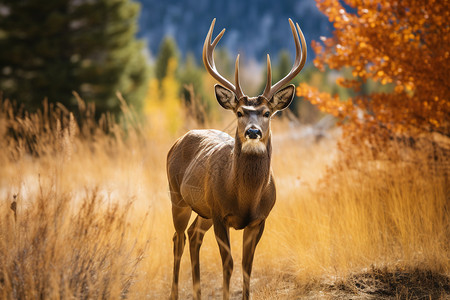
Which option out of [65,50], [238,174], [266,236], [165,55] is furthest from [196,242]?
[165,55]

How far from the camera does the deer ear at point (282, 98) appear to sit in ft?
11.9

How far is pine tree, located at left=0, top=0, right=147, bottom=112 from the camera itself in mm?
14383

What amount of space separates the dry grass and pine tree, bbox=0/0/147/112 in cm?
849

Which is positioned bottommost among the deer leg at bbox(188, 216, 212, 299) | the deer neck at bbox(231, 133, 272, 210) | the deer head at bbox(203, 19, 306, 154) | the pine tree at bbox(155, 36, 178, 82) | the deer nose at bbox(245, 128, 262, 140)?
the deer leg at bbox(188, 216, 212, 299)

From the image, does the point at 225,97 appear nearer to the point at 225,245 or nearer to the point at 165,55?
the point at 225,245

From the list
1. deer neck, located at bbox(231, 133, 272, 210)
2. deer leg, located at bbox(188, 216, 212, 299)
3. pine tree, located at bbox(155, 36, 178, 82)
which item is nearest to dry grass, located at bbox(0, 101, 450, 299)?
deer leg, located at bbox(188, 216, 212, 299)

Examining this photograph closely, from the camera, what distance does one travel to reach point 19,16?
14.4 metres

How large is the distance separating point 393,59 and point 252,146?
10.5 feet

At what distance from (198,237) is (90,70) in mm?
11900

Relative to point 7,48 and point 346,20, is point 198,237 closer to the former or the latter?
point 346,20

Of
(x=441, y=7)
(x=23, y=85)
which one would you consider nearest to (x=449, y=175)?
(x=441, y=7)

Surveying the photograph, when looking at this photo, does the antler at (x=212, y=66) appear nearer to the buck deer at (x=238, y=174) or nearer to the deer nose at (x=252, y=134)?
the buck deer at (x=238, y=174)

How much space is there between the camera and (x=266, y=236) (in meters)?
5.42

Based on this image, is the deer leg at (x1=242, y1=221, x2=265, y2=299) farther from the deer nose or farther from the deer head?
the deer nose
